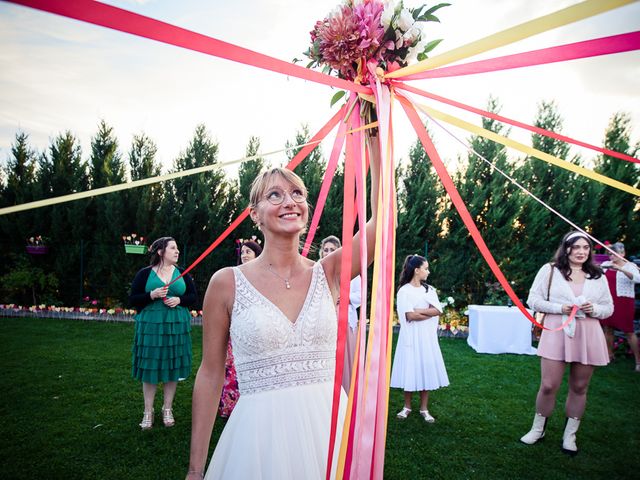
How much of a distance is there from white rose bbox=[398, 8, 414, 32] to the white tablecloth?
7954 millimetres

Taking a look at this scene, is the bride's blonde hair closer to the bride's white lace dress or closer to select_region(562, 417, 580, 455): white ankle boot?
the bride's white lace dress

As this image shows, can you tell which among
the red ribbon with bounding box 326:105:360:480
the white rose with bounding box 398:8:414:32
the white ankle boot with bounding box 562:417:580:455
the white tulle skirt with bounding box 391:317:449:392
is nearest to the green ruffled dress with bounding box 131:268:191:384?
the white tulle skirt with bounding box 391:317:449:392

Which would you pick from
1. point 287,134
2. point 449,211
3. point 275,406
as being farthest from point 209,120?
point 275,406

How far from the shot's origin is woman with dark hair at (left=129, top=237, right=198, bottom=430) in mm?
4391

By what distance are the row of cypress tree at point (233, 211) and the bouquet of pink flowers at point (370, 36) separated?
32.2 feet

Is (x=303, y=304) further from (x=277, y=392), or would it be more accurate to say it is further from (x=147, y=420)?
(x=147, y=420)

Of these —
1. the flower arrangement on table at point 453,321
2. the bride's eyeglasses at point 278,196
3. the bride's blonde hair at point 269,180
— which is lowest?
the flower arrangement on table at point 453,321

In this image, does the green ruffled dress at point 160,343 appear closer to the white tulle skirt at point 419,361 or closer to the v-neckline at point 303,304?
the white tulle skirt at point 419,361

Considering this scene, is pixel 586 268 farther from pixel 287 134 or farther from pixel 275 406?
pixel 287 134

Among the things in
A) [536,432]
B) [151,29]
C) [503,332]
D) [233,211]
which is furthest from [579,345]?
[233,211]

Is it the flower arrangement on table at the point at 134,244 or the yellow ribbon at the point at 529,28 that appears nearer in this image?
the yellow ribbon at the point at 529,28

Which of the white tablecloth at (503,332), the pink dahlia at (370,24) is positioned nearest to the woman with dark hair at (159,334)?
the pink dahlia at (370,24)

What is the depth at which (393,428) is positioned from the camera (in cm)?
458

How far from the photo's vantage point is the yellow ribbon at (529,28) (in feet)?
3.63
